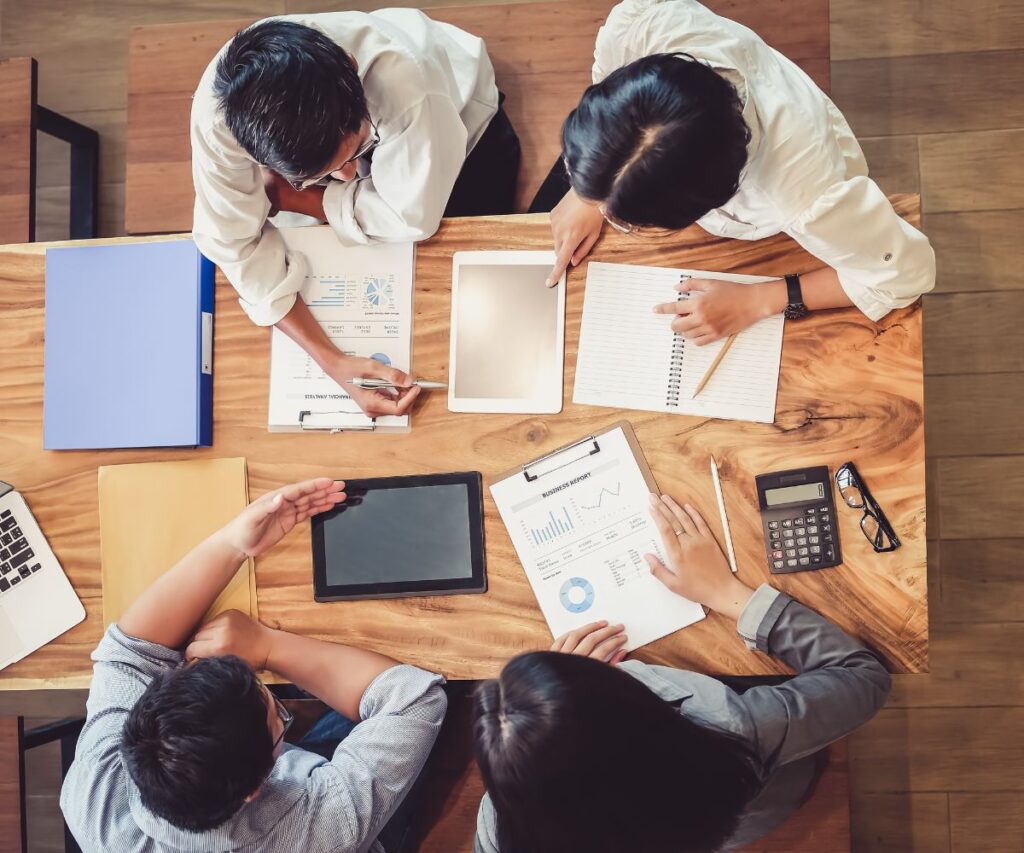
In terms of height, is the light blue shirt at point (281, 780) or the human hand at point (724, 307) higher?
the human hand at point (724, 307)

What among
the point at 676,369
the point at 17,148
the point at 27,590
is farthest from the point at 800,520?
the point at 17,148

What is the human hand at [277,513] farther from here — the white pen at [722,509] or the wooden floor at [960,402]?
the wooden floor at [960,402]

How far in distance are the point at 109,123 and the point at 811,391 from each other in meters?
1.83

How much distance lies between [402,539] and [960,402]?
1275mm

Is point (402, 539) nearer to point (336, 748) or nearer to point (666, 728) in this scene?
point (336, 748)

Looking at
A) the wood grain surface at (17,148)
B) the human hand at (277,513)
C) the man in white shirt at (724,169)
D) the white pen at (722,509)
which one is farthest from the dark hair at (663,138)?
the wood grain surface at (17,148)

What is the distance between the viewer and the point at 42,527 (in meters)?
1.24

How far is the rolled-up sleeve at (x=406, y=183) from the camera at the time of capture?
1085mm

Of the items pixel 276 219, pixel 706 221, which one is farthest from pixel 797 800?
pixel 276 219

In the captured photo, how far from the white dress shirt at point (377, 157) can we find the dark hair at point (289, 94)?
0.18ft

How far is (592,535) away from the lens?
1142 millimetres

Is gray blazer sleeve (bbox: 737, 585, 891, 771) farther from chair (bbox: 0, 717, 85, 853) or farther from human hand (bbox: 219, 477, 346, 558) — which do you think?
chair (bbox: 0, 717, 85, 853)

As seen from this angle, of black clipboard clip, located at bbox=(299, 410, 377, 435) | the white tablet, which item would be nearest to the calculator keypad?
the white tablet

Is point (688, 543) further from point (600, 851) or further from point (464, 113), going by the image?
point (464, 113)
